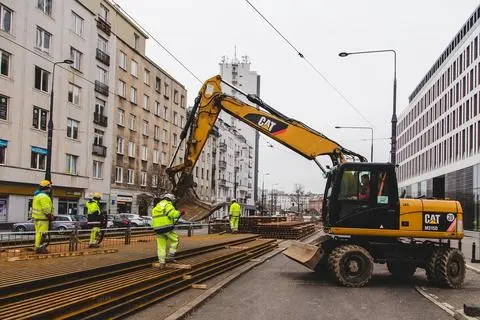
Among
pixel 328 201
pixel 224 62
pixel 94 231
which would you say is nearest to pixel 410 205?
pixel 328 201

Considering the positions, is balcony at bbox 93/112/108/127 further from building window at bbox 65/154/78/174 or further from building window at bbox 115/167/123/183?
building window at bbox 115/167/123/183

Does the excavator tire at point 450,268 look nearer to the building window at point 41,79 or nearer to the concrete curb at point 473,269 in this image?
the concrete curb at point 473,269

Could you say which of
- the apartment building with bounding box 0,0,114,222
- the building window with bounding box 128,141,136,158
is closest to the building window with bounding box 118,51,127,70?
the apartment building with bounding box 0,0,114,222

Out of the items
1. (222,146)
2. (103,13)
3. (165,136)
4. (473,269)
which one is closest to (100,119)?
(103,13)

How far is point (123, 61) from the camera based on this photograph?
51.5 metres

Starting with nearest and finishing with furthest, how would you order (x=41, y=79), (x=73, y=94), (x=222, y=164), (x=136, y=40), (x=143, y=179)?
(x=41, y=79) < (x=73, y=94) < (x=136, y=40) < (x=143, y=179) < (x=222, y=164)

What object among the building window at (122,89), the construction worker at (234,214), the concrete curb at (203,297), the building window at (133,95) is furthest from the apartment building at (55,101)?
the concrete curb at (203,297)

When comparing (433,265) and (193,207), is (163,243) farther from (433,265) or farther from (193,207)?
(433,265)

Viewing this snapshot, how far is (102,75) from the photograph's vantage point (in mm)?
47375

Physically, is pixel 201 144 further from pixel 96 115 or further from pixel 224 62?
pixel 224 62

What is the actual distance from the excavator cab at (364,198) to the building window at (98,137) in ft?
118

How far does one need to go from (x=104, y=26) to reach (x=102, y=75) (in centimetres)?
434

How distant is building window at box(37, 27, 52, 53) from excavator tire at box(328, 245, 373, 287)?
31.4 metres

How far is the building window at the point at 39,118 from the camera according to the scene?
37.1 m
